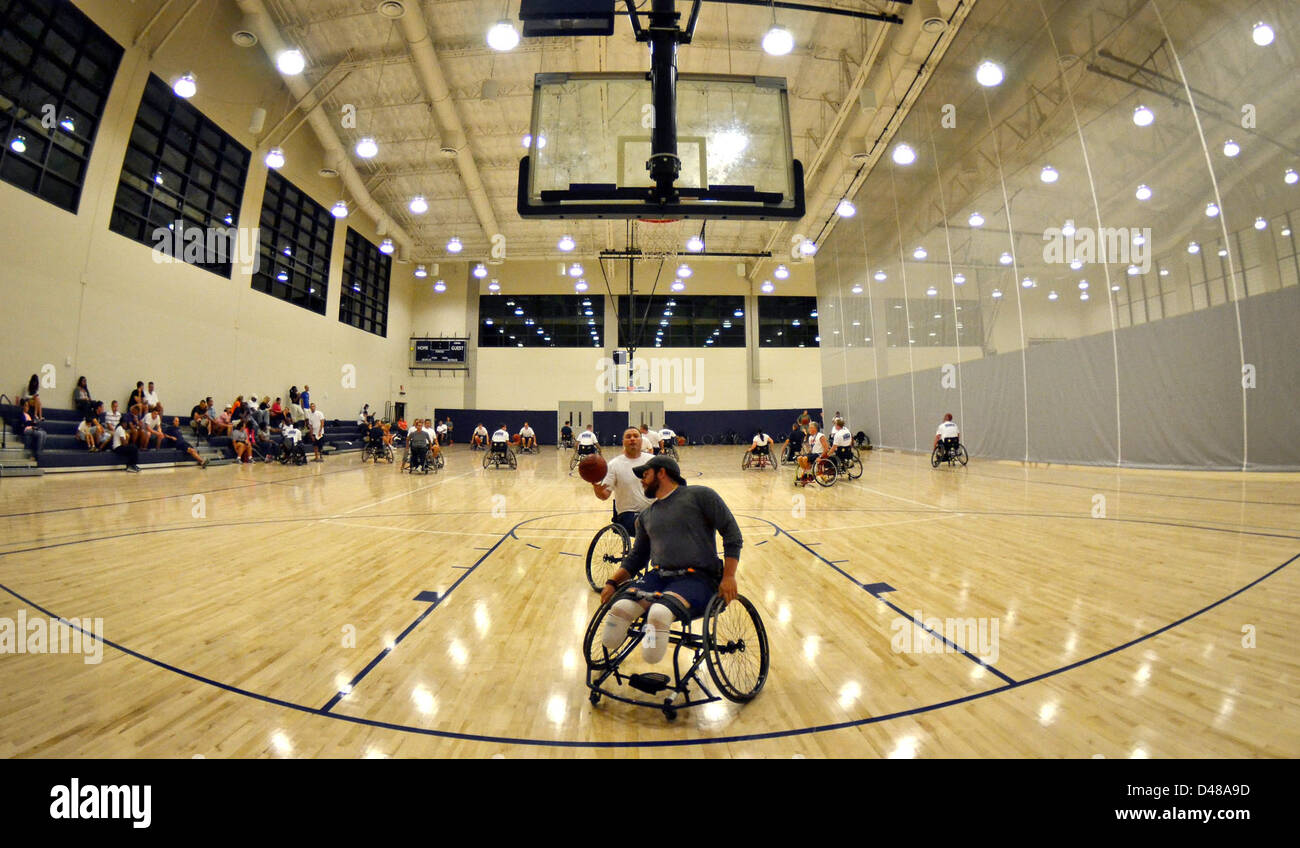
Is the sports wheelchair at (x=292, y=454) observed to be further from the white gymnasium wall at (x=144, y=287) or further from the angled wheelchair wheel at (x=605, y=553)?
the angled wheelchair wheel at (x=605, y=553)

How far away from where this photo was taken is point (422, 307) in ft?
79.5

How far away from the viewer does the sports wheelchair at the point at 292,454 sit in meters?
12.9

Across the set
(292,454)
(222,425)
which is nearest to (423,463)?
(292,454)

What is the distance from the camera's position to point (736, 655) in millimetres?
2430

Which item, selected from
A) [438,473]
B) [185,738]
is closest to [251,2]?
[438,473]

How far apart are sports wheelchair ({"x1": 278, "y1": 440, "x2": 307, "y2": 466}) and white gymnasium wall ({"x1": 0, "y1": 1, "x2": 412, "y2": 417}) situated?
86.5 inches

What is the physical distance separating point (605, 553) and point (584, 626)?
103cm

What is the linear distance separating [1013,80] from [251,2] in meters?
14.2

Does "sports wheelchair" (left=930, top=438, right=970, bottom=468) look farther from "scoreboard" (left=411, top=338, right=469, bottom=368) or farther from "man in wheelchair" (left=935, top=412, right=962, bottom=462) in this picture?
"scoreboard" (left=411, top=338, right=469, bottom=368)

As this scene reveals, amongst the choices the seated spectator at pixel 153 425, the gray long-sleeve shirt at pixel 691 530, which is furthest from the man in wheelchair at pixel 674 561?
the seated spectator at pixel 153 425

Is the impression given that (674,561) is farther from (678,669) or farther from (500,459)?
(500,459)

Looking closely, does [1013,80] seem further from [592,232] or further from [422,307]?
[422,307]

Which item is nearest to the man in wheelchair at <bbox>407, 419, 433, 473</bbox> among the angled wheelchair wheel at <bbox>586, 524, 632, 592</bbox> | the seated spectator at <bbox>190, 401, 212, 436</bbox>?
the seated spectator at <bbox>190, 401, 212, 436</bbox>

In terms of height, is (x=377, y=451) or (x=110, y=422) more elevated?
(x=110, y=422)
